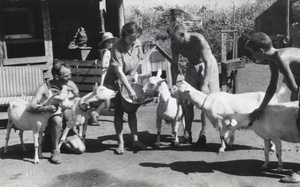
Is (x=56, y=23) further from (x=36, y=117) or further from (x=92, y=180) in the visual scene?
(x=92, y=180)

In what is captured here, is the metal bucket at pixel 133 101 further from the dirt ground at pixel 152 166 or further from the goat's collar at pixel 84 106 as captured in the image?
the dirt ground at pixel 152 166

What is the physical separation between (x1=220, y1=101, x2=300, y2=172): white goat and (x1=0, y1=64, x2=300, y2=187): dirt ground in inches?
23.7

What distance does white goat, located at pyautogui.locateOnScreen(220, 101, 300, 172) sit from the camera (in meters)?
4.98

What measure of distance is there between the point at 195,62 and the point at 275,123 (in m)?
2.27

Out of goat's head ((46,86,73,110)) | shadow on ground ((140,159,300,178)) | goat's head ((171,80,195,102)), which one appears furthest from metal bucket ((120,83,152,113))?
shadow on ground ((140,159,300,178))

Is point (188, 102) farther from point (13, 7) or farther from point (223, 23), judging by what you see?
point (223, 23)

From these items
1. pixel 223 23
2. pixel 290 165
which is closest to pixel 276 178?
pixel 290 165

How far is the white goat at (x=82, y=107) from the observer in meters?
6.51

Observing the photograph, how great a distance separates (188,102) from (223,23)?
1616 centimetres

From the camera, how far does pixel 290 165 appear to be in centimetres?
562

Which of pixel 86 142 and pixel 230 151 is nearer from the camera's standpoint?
pixel 230 151

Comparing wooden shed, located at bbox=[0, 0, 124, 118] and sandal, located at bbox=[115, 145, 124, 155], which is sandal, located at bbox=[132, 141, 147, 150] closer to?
sandal, located at bbox=[115, 145, 124, 155]

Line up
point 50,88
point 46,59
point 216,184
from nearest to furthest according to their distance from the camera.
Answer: point 216,184
point 50,88
point 46,59

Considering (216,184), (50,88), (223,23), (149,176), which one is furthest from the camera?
(223,23)
